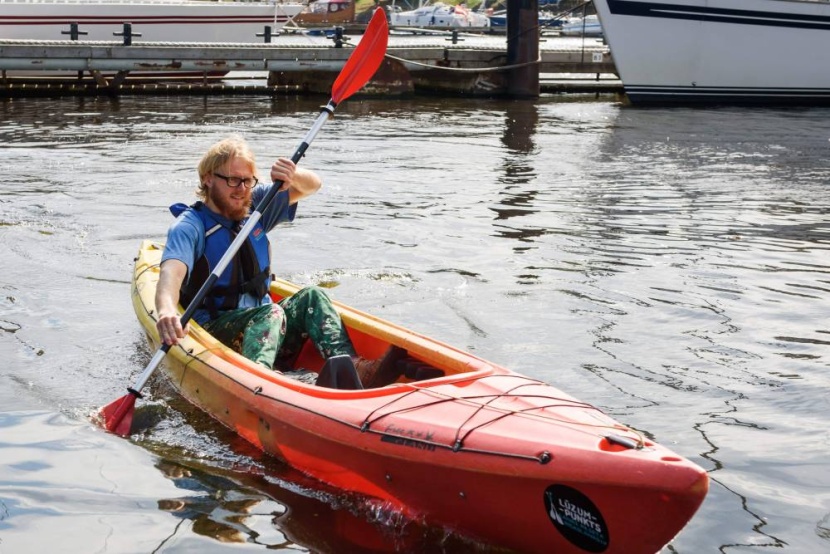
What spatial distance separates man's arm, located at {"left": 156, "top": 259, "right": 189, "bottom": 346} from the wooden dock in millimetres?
14321

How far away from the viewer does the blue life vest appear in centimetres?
501

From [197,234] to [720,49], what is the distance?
638 inches

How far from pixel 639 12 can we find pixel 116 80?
9155 mm

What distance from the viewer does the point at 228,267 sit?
503cm

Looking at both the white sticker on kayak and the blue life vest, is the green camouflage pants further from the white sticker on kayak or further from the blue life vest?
the white sticker on kayak

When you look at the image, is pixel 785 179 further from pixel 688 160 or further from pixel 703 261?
pixel 703 261

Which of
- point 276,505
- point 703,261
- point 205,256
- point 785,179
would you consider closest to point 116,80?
point 785,179

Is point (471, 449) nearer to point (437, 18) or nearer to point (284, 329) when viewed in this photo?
point (284, 329)

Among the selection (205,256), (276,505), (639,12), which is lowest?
(276,505)

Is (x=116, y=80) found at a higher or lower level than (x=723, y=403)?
higher

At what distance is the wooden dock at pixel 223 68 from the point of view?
18281 millimetres

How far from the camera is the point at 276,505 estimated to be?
161 inches

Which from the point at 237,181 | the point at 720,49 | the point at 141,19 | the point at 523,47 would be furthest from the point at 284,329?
the point at 141,19

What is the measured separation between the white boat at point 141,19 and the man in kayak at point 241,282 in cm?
1617
